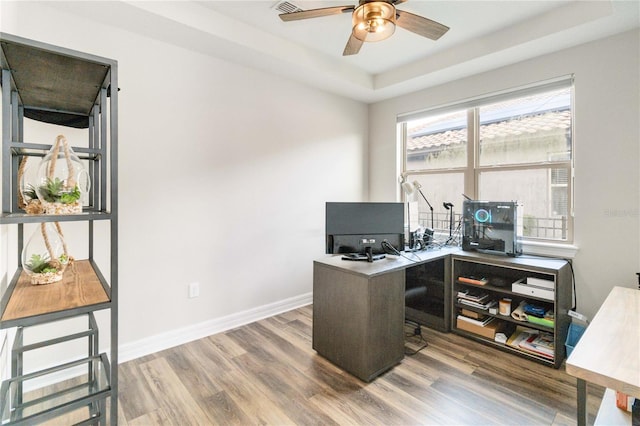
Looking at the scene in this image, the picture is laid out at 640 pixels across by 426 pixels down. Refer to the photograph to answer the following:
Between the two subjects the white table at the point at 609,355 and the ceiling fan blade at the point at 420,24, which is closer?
the white table at the point at 609,355

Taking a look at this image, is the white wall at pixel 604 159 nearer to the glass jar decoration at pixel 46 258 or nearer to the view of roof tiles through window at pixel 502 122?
the view of roof tiles through window at pixel 502 122

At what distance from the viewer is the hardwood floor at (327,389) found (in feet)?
5.83

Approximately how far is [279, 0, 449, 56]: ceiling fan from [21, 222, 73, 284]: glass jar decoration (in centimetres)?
171

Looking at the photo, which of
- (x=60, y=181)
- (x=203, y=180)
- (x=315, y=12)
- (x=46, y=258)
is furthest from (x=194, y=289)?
(x=315, y=12)

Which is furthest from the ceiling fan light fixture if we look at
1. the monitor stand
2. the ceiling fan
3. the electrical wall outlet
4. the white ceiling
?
the electrical wall outlet

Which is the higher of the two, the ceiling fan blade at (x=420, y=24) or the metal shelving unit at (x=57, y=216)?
the ceiling fan blade at (x=420, y=24)

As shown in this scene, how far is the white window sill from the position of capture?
8.63ft

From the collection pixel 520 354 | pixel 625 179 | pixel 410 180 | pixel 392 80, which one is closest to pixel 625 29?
pixel 625 179

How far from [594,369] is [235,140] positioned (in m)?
2.83

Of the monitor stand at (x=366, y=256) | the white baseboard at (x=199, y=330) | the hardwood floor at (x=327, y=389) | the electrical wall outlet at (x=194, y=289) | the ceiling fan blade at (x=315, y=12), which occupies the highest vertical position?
the ceiling fan blade at (x=315, y=12)

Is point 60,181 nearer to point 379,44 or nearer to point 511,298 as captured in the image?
point 379,44

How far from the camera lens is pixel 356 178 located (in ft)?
13.6

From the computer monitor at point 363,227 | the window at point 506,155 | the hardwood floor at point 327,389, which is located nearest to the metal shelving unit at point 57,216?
the hardwood floor at point 327,389

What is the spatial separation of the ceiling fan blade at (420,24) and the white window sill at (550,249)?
201cm
